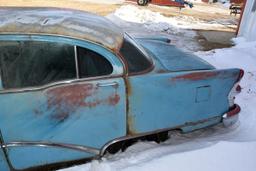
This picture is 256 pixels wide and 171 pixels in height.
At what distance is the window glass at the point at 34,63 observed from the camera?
87.1 inches

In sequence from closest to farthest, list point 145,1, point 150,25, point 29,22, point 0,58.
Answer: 1. point 0,58
2. point 29,22
3. point 150,25
4. point 145,1

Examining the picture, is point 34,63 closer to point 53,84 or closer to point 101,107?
point 53,84

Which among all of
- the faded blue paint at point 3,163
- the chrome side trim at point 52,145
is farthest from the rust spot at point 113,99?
the faded blue paint at point 3,163

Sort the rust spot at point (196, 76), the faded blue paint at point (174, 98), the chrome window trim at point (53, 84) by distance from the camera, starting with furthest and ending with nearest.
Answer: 1. the rust spot at point (196, 76)
2. the faded blue paint at point (174, 98)
3. the chrome window trim at point (53, 84)

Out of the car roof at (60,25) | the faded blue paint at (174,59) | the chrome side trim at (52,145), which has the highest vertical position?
the car roof at (60,25)

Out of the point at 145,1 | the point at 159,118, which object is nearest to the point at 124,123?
the point at 159,118

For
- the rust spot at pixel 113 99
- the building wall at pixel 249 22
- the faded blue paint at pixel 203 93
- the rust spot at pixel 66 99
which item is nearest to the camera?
the rust spot at pixel 66 99

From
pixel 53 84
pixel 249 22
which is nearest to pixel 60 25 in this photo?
pixel 53 84

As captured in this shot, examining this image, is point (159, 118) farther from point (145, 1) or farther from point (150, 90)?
point (145, 1)

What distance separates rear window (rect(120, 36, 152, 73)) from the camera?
2541 millimetres

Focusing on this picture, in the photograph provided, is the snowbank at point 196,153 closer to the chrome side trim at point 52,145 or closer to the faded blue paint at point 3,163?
the chrome side trim at point 52,145

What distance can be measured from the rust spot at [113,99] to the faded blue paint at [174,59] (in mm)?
635

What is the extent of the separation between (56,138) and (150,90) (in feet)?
3.25

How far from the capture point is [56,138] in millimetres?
2430
